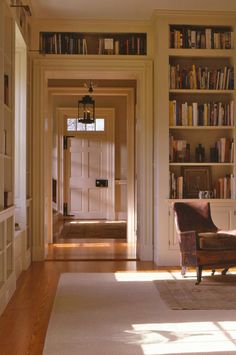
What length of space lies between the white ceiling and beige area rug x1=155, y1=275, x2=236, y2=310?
337cm

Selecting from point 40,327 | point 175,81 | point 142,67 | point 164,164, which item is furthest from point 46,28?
point 40,327

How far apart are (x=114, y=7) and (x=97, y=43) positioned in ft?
2.39

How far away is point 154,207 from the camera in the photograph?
22.8ft

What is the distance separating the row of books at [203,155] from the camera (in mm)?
6793

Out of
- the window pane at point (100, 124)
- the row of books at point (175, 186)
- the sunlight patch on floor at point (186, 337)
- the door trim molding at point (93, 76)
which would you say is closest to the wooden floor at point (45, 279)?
the door trim molding at point (93, 76)

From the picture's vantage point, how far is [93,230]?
34.6ft

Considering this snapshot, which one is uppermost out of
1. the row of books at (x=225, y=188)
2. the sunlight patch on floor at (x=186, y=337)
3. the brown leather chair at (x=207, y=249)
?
the row of books at (x=225, y=188)

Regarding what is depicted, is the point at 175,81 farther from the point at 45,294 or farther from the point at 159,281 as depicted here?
the point at 45,294

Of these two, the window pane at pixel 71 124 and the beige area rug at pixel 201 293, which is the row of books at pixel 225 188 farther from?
the window pane at pixel 71 124

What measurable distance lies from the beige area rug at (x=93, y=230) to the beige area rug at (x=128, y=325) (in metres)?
4.38

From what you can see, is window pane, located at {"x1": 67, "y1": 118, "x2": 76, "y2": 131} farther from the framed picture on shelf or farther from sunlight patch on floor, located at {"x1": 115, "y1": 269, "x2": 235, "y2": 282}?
sunlight patch on floor, located at {"x1": 115, "y1": 269, "x2": 235, "y2": 282}

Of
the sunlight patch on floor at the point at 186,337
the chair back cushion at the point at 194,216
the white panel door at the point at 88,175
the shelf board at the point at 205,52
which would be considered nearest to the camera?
the sunlight patch on floor at the point at 186,337

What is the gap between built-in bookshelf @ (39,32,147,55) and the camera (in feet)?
22.7

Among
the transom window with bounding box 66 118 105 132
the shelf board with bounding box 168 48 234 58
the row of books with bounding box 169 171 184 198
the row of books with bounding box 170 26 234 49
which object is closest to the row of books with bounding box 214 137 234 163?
the row of books with bounding box 169 171 184 198
